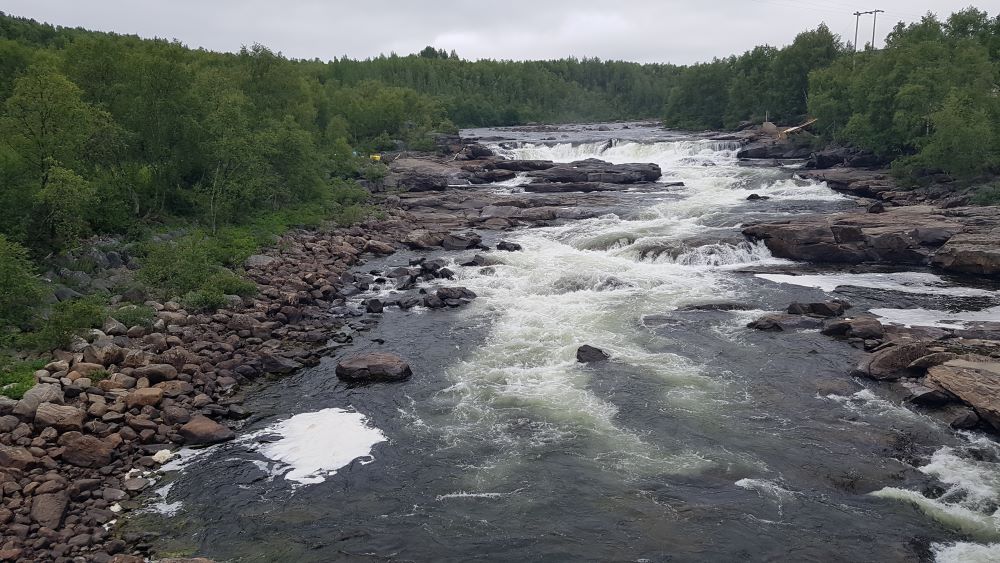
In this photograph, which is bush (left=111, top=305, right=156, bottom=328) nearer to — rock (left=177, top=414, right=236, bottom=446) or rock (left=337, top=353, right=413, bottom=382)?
rock (left=177, top=414, right=236, bottom=446)

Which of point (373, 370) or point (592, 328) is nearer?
point (373, 370)

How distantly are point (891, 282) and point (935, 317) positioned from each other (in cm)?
499

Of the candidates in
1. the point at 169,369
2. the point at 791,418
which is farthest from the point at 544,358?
the point at 169,369

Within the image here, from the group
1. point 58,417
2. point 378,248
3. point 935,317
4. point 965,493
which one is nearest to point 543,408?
point 965,493

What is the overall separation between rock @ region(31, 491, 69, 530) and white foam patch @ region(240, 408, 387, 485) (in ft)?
12.7

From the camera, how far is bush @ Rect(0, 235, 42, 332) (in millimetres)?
17953

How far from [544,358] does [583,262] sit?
11.8 meters

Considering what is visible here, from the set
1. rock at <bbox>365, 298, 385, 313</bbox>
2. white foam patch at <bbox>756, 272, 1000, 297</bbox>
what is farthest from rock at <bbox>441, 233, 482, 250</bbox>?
white foam patch at <bbox>756, 272, 1000, 297</bbox>

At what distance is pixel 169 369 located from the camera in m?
18.2

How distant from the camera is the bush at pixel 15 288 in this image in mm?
17953

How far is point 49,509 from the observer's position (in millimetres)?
12477

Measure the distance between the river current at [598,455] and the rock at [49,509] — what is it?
1230mm

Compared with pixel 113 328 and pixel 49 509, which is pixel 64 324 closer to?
pixel 113 328

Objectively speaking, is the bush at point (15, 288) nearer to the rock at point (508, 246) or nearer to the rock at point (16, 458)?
the rock at point (16, 458)
